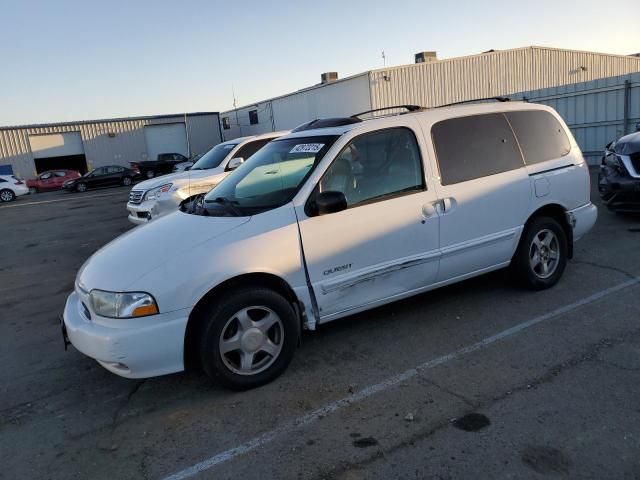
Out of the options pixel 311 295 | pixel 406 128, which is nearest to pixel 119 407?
pixel 311 295

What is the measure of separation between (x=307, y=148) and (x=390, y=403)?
6.97 ft

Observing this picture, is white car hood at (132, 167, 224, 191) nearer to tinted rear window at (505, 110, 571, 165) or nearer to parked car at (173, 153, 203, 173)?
parked car at (173, 153, 203, 173)

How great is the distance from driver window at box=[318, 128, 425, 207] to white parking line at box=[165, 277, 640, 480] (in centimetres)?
134

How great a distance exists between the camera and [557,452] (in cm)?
269

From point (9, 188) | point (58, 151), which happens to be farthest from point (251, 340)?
point (58, 151)

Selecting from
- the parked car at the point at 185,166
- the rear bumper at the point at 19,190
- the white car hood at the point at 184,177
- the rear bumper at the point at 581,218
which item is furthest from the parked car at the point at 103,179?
the rear bumper at the point at 581,218

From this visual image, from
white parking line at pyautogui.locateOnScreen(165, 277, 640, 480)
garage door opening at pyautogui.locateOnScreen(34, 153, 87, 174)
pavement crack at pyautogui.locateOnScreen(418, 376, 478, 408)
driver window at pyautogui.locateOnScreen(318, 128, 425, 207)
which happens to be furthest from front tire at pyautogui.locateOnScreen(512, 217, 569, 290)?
garage door opening at pyautogui.locateOnScreen(34, 153, 87, 174)

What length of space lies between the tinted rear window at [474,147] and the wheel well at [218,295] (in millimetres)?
1672

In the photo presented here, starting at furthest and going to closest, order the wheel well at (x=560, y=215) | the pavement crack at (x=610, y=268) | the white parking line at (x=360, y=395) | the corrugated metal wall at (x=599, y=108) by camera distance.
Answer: the corrugated metal wall at (x=599, y=108) < the pavement crack at (x=610, y=268) < the wheel well at (x=560, y=215) < the white parking line at (x=360, y=395)

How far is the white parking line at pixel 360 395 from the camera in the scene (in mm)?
2869

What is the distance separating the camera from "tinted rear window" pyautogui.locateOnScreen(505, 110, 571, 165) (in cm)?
489

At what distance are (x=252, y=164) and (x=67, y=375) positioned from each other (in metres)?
2.37

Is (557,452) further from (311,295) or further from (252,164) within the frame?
(252,164)

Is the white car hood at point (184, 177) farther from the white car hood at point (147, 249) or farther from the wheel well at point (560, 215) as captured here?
the wheel well at point (560, 215)
